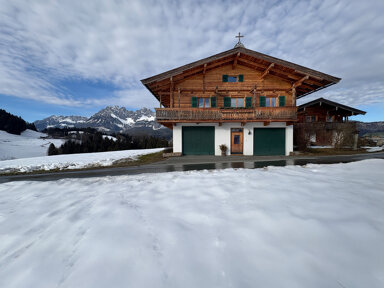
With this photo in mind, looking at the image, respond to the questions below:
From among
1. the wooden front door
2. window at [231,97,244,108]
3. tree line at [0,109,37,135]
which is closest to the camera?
the wooden front door

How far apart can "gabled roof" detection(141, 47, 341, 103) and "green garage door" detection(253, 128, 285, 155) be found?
5144mm

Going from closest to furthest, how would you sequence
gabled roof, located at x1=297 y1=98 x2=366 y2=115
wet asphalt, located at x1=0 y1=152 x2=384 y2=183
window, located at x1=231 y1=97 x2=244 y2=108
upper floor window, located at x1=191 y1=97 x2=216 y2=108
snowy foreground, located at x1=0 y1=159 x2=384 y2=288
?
1. snowy foreground, located at x1=0 y1=159 x2=384 y2=288
2. wet asphalt, located at x1=0 y1=152 x2=384 y2=183
3. upper floor window, located at x1=191 y1=97 x2=216 y2=108
4. window, located at x1=231 y1=97 x2=244 y2=108
5. gabled roof, located at x1=297 y1=98 x2=366 y2=115

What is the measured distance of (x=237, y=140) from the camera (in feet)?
50.3

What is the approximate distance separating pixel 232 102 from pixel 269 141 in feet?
17.5

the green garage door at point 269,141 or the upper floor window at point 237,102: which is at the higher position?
the upper floor window at point 237,102

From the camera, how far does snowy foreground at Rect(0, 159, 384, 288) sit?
1805mm

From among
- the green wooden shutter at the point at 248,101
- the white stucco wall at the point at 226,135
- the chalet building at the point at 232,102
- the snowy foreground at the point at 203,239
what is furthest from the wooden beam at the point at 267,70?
the snowy foreground at the point at 203,239

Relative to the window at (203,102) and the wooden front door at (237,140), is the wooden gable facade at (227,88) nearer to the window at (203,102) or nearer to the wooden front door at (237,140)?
the window at (203,102)

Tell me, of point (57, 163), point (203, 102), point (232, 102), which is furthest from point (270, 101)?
point (57, 163)

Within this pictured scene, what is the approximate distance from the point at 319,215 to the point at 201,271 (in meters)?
2.43

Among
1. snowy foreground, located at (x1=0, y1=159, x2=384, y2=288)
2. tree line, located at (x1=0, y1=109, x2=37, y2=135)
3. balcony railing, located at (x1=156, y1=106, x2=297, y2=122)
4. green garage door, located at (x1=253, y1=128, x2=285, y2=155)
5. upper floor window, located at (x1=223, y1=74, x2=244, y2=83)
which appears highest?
tree line, located at (x1=0, y1=109, x2=37, y2=135)

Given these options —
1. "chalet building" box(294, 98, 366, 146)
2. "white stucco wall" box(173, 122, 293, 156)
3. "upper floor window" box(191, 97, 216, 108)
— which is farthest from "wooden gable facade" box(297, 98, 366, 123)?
"upper floor window" box(191, 97, 216, 108)

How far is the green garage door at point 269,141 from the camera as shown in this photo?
49.9 feet

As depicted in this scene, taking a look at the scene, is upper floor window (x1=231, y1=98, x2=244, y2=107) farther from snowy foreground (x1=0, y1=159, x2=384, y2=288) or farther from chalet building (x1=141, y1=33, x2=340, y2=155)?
snowy foreground (x1=0, y1=159, x2=384, y2=288)
